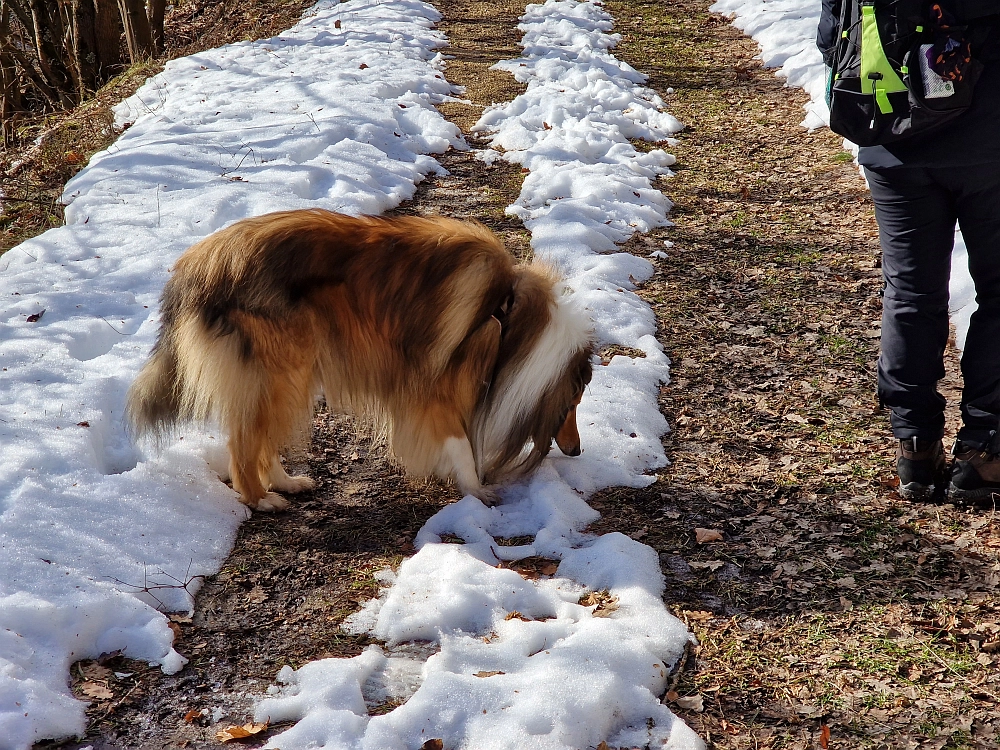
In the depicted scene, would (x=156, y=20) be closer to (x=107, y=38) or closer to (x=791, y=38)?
(x=107, y=38)

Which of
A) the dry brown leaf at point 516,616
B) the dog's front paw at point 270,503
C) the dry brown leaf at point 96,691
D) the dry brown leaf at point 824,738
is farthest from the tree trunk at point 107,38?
the dry brown leaf at point 824,738

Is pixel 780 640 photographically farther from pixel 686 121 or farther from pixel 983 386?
pixel 686 121

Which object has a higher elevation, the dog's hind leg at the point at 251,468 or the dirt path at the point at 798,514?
the dog's hind leg at the point at 251,468

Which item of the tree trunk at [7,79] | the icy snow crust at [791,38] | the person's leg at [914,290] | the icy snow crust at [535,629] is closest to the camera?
the icy snow crust at [535,629]

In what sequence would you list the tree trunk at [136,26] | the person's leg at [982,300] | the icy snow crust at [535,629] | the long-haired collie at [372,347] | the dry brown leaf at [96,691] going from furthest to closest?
the tree trunk at [136,26]
the long-haired collie at [372,347]
the person's leg at [982,300]
the dry brown leaf at [96,691]
the icy snow crust at [535,629]

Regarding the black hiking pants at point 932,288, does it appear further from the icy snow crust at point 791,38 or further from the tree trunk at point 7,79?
the tree trunk at point 7,79

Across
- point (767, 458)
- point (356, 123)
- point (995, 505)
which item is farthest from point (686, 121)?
point (995, 505)

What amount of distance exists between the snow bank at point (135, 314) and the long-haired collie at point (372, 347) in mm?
379

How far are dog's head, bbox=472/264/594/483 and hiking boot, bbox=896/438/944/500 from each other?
4.59 feet

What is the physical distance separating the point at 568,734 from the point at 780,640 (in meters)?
0.95

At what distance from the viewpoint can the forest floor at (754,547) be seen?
2625mm

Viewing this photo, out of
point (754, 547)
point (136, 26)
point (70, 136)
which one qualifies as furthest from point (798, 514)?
point (136, 26)

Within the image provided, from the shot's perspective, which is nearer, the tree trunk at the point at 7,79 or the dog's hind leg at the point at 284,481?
the dog's hind leg at the point at 284,481

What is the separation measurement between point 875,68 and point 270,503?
2.95m
